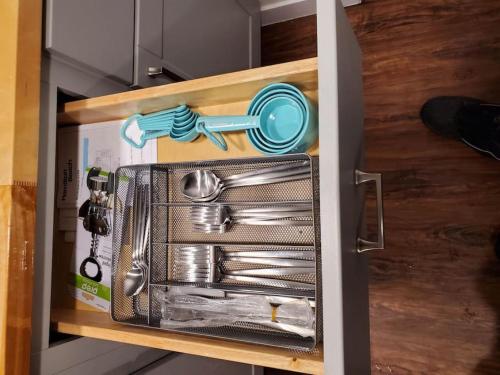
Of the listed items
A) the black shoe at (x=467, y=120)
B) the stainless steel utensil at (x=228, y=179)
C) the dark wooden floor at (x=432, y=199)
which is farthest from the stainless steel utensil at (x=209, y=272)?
the black shoe at (x=467, y=120)

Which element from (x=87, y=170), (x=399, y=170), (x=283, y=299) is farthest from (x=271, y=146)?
(x=399, y=170)

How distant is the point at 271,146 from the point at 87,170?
0.45 metres

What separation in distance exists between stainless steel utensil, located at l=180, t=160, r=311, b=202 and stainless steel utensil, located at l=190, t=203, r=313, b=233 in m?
0.03

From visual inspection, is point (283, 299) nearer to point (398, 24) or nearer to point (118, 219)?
point (118, 219)

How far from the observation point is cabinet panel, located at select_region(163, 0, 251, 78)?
1.06 meters

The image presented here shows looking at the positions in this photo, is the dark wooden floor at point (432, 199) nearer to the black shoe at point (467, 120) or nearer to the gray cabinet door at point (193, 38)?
the black shoe at point (467, 120)

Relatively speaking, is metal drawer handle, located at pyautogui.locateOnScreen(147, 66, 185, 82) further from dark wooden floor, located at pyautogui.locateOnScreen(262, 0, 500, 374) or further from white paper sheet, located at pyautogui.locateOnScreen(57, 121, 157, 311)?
dark wooden floor, located at pyautogui.locateOnScreen(262, 0, 500, 374)

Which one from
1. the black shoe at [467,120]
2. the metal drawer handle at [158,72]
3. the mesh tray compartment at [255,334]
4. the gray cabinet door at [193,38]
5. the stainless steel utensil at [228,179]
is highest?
the gray cabinet door at [193,38]

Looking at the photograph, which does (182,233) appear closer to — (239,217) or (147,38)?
(239,217)

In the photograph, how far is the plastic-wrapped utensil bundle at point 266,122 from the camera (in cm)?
70

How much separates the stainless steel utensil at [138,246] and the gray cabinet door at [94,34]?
283 mm

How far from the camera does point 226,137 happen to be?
837mm

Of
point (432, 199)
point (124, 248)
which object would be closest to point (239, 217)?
point (124, 248)

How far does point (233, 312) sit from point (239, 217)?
0.19m
